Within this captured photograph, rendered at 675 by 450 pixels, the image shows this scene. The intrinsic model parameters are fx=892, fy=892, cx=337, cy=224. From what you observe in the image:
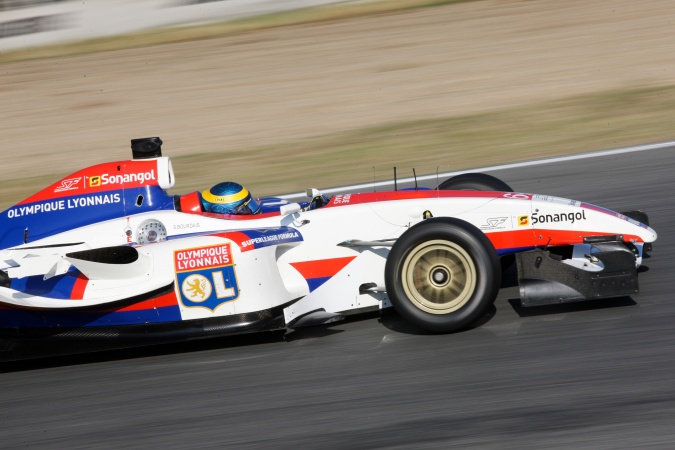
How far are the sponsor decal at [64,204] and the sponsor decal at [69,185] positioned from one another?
0.09 meters

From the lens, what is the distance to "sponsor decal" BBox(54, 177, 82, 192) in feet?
21.5

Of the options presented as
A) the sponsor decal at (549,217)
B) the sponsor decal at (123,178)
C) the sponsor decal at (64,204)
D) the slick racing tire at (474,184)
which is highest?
the sponsor decal at (123,178)

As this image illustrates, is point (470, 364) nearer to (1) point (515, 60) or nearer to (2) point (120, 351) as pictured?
(2) point (120, 351)

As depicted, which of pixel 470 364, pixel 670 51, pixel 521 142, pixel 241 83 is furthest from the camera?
pixel 241 83

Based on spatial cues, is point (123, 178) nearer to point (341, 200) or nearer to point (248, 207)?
point (248, 207)

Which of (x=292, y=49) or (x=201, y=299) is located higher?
(x=292, y=49)

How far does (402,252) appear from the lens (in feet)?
18.3

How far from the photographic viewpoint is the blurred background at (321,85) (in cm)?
1169

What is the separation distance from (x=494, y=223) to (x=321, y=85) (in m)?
10.1

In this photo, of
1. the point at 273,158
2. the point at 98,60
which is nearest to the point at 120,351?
the point at 273,158

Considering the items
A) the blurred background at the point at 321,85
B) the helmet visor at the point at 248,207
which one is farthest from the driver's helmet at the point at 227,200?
the blurred background at the point at 321,85

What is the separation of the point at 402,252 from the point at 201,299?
1344 mm

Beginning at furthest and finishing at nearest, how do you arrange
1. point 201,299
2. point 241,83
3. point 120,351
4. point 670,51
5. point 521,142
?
point 241,83
point 670,51
point 521,142
point 120,351
point 201,299

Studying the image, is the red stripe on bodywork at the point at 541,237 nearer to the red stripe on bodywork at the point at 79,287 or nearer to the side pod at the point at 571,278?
the side pod at the point at 571,278
